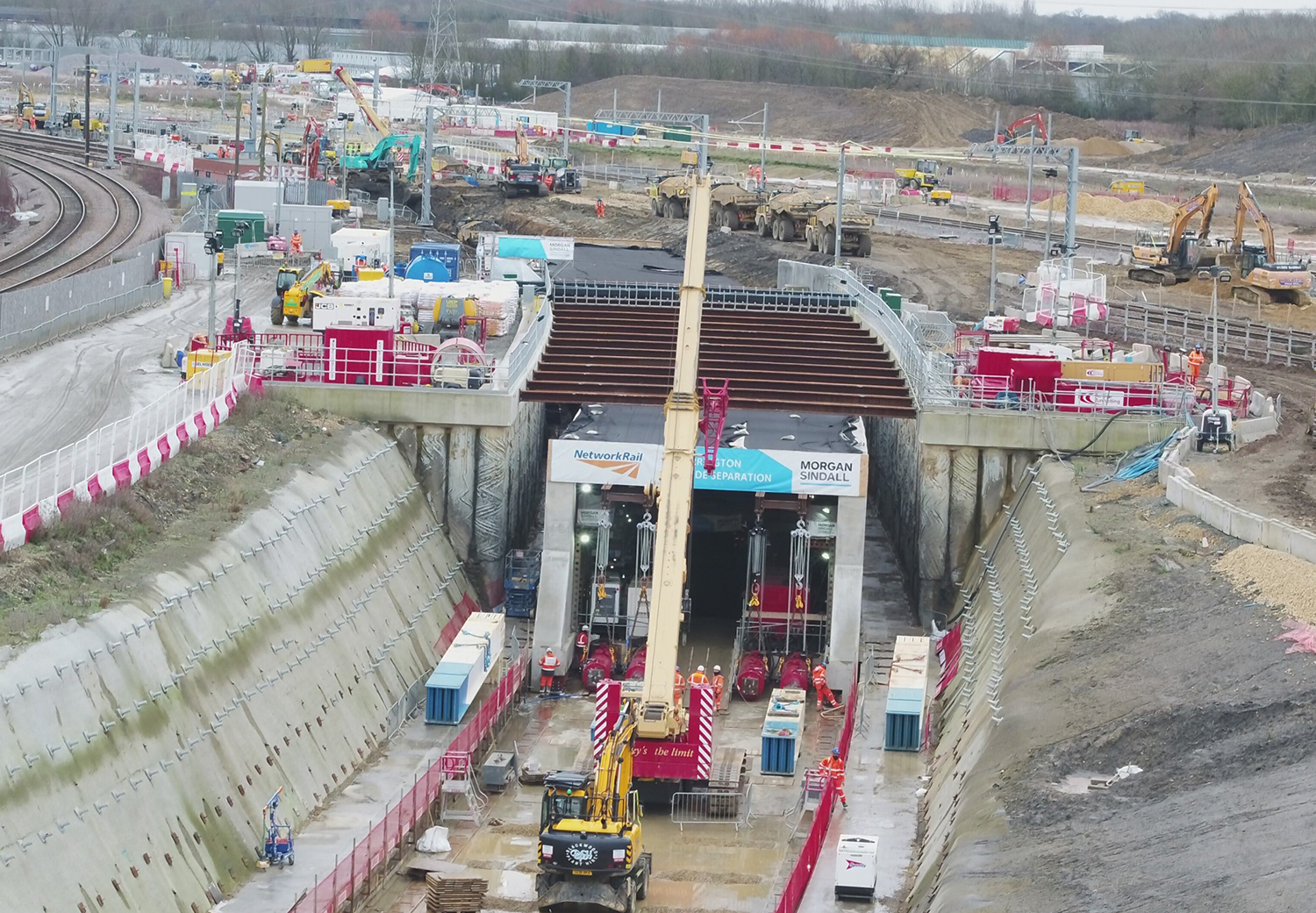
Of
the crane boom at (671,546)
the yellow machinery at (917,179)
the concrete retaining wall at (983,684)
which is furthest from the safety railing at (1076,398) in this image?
the yellow machinery at (917,179)

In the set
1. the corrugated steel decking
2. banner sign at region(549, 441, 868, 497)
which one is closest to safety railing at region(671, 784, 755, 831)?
banner sign at region(549, 441, 868, 497)

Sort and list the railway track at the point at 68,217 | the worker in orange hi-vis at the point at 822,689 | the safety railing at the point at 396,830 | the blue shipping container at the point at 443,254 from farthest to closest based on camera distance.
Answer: the railway track at the point at 68,217
the blue shipping container at the point at 443,254
the worker in orange hi-vis at the point at 822,689
the safety railing at the point at 396,830

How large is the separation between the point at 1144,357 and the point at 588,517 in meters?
17.1

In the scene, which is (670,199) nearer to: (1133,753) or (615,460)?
(615,460)

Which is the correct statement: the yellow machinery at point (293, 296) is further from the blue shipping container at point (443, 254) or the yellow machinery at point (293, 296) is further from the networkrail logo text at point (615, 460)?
the networkrail logo text at point (615, 460)

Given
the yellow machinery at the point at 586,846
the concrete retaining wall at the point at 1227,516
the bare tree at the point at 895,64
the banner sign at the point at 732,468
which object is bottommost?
the yellow machinery at the point at 586,846

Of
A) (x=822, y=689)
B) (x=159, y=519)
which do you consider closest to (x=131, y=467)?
(x=159, y=519)

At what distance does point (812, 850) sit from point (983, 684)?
19.4ft

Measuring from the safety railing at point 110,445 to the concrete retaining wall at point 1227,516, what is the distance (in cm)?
1948

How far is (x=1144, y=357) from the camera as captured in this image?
55.8m

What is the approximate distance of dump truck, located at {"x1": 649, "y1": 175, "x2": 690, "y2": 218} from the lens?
10770 cm

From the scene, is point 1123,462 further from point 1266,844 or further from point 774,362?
point 1266,844

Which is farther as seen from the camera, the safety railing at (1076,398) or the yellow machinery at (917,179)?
the yellow machinery at (917,179)

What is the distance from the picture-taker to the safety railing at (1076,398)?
50.1 meters
